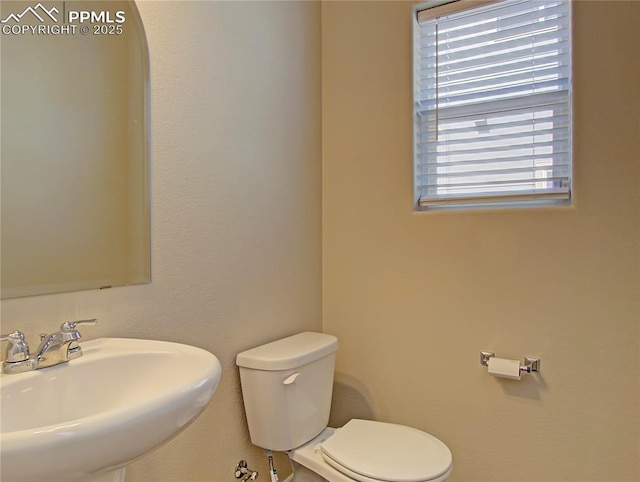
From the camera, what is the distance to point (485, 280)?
1643mm

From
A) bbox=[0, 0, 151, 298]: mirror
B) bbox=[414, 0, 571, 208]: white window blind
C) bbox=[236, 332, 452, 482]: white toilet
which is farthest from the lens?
bbox=[414, 0, 571, 208]: white window blind

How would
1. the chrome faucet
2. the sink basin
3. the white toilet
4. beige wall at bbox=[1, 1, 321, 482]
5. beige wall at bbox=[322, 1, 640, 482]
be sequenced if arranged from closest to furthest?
the sink basin < the chrome faucet < beige wall at bbox=[1, 1, 321, 482] < the white toilet < beige wall at bbox=[322, 1, 640, 482]

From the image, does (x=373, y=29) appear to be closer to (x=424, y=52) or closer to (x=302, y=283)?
(x=424, y=52)

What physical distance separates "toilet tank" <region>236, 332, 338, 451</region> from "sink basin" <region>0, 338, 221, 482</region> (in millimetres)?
452

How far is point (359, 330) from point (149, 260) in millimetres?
1020

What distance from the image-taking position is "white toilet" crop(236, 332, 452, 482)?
1.31 m

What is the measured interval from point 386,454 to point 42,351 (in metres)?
1.02

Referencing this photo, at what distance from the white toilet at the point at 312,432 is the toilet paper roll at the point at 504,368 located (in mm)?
331

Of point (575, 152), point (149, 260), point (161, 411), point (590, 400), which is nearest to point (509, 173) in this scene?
point (575, 152)

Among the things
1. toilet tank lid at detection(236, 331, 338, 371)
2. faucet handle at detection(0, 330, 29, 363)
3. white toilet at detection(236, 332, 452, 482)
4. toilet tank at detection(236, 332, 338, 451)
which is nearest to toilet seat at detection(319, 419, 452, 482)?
white toilet at detection(236, 332, 452, 482)

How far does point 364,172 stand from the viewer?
1887mm

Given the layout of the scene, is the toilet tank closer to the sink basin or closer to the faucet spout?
the sink basin

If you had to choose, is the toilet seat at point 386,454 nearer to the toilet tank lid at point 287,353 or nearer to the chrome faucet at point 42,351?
the toilet tank lid at point 287,353

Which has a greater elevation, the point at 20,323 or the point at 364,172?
the point at 364,172
